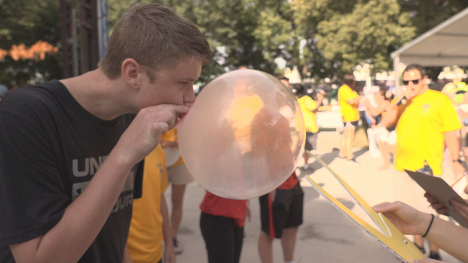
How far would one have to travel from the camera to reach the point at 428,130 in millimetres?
3805

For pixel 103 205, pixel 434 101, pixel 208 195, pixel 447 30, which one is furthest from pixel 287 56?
pixel 103 205

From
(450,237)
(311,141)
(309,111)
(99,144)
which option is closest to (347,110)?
(311,141)

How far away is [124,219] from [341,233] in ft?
12.2

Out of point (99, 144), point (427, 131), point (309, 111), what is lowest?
point (309, 111)

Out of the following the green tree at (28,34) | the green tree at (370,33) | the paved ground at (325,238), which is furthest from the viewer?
the green tree at (370,33)

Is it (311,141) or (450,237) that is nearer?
(450,237)

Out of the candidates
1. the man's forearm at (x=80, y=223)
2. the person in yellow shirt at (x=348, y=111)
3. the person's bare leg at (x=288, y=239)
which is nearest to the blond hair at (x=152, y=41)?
the man's forearm at (x=80, y=223)

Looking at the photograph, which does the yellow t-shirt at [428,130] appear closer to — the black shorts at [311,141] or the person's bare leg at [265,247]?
the person's bare leg at [265,247]

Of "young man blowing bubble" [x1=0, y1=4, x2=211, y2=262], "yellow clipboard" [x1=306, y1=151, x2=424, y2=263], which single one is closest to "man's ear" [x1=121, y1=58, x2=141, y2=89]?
"young man blowing bubble" [x1=0, y1=4, x2=211, y2=262]

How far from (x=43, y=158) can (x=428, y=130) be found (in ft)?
12.5

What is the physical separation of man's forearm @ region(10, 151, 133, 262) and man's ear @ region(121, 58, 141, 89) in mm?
298

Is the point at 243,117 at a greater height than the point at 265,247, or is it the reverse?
the point at 243,117

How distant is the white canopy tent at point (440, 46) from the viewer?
30.5ft

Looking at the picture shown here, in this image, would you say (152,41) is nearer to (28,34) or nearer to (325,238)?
(325,238)
